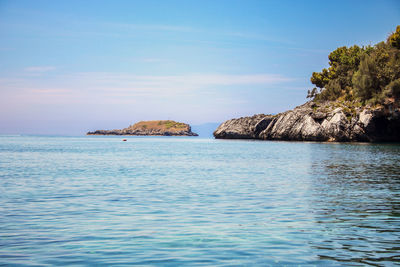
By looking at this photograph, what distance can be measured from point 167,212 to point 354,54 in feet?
466

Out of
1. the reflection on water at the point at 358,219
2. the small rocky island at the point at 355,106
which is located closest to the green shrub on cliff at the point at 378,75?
the small rocky island at the point at 355,106

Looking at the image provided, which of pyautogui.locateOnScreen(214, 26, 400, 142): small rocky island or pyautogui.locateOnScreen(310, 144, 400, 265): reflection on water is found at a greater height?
pyautogui.locateOnScreen(214, 26, 400, 142): small rocky island

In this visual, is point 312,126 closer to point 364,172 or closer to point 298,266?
point 364,172

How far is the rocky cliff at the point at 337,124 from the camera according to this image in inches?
4021

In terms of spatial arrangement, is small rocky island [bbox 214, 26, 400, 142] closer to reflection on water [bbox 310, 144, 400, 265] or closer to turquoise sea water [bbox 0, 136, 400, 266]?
reflection on water [bbox 310, 144, 400, 265]

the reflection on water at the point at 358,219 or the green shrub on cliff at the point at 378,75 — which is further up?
the green shrub on cliff at the point at 378,75

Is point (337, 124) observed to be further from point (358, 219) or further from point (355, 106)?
point (358, 219)

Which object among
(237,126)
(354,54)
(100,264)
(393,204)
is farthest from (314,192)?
(237,126)

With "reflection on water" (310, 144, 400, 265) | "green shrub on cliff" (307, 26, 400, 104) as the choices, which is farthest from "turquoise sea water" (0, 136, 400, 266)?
"green shrub on cliff" (307, 26, 400, 104)

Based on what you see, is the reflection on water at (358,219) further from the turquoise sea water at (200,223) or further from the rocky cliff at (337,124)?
the rocky cliff at (337,124)

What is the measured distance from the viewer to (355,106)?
376ft

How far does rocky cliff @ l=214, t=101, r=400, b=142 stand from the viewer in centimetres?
10212

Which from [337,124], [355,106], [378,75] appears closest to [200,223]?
[378,75]

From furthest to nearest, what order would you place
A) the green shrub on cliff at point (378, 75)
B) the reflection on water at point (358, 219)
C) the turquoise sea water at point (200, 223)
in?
the green shrub on cliff at point (378, 75) < the reflection on water at point (358, 219) < the turquoise sea water at point (200, 223)
